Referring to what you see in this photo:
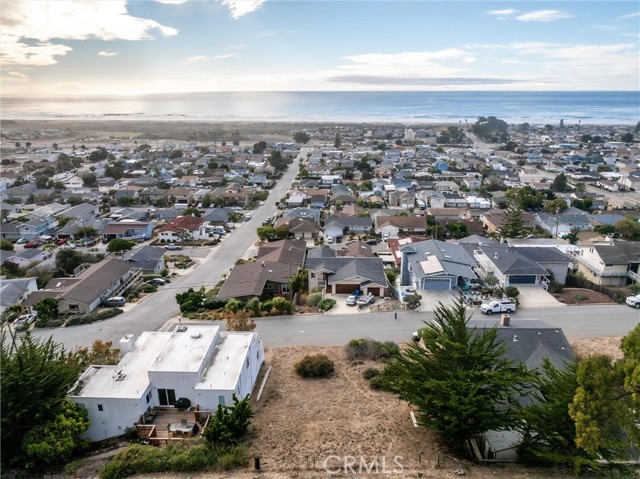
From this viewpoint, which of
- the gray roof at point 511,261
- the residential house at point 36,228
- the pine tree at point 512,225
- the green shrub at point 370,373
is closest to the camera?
the green shrub at point 370,373

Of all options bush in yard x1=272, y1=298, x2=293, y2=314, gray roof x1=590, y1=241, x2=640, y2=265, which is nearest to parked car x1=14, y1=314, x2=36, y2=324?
bush in yard x1=272, y1=298, x2=293, y2=314

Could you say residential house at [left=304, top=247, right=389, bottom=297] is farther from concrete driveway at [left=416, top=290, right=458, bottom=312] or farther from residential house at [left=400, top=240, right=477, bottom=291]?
concrete driveway at [left=416, top=290, right=458, bottom=312]

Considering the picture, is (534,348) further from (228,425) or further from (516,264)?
(228,425)

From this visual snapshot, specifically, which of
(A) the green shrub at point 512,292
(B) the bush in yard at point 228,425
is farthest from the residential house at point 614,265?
(B) the bush in yard at point 228,425

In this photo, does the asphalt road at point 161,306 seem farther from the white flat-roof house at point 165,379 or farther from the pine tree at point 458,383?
the pine tree at point 458,383

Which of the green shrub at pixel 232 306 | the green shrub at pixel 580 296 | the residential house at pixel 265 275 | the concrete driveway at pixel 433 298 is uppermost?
the residential house at pixel 265 275

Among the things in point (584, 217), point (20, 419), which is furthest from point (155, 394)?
point (584, 217)
